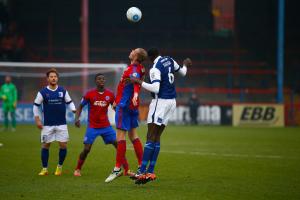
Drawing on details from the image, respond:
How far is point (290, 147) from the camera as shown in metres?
19.2

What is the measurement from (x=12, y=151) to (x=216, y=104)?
17934 millimetres

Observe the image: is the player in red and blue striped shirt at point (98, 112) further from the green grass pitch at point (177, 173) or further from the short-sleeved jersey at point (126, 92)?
the short-sleeved jersey at point (126, 92)

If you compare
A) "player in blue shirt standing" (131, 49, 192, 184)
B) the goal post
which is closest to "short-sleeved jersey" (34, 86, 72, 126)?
"player in blue shirt standing" (131, 49, 192, 184)

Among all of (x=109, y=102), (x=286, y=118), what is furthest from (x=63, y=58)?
(x=109, y=102)

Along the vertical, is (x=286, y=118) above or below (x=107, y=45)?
below

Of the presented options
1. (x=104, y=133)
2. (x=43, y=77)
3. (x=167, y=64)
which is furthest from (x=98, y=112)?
(x=43, y=77)

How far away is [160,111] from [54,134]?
8.76 ft

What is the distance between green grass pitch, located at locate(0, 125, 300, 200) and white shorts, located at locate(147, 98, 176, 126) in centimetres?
110

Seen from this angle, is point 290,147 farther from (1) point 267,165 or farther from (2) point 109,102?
(2) point 109,102

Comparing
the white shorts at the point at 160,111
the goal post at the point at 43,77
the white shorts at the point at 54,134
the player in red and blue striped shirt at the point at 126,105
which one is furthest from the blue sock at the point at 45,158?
the goal post at the point at 43,77

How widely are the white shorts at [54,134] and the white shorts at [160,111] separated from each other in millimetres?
2310

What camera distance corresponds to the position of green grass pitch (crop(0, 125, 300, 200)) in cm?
1012

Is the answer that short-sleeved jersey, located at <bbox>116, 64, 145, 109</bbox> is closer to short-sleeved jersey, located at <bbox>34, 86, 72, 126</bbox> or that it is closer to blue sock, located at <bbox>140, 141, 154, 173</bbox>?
blue sock, located at <bbox>140, 141, 154, 173</bbox>

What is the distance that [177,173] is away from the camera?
12852mm
